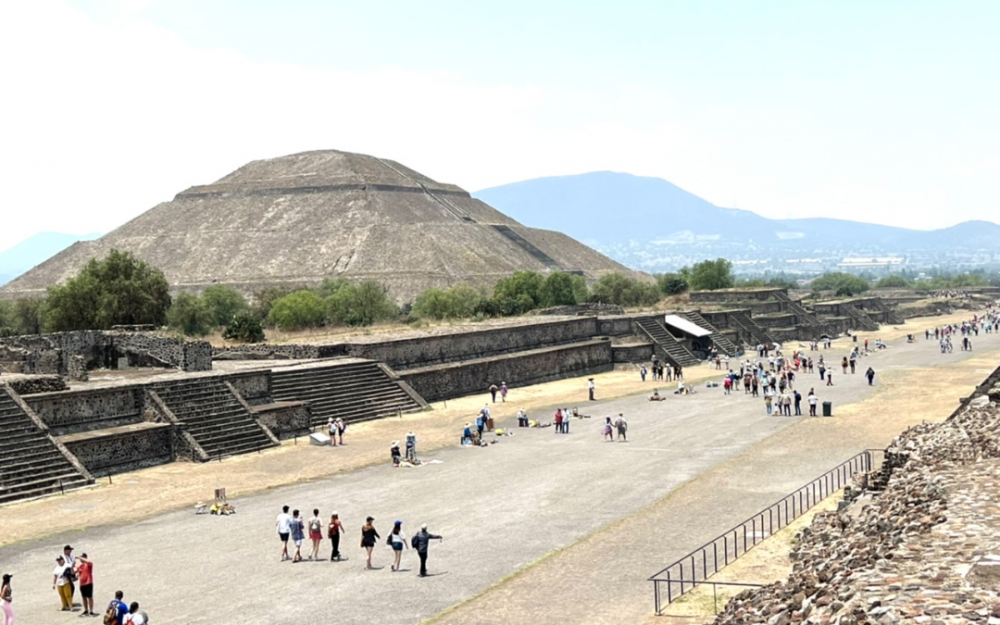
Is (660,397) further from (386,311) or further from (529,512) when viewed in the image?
(386,311)

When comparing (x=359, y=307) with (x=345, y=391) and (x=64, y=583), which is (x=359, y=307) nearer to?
(x=345, y=391)

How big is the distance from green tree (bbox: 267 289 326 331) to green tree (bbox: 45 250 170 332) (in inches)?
353

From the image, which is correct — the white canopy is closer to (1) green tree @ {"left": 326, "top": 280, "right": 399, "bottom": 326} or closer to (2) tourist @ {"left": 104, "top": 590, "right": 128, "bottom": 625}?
(1) green tree @ {"left": 326, "top": 280, "right": 399, "bottom": 326}

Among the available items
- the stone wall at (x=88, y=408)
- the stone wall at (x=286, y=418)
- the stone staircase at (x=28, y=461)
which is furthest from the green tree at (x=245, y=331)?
the stone staircase at (x=28, y=461)

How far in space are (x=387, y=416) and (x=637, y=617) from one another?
75.6ft

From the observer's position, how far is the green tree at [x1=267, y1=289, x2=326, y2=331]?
59.2 meters

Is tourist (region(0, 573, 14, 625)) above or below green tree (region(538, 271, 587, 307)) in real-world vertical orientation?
below

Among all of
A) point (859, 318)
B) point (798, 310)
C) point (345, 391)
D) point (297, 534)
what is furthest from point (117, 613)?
point (859, 318)

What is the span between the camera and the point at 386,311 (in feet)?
225

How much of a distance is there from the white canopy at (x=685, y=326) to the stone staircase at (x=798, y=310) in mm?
18633

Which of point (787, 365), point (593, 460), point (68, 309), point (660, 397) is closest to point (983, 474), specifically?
point (593, 460)

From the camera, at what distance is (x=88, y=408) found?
28828 mm

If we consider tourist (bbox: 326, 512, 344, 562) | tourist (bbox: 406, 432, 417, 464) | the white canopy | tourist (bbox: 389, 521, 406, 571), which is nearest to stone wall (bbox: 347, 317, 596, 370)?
the white canopy

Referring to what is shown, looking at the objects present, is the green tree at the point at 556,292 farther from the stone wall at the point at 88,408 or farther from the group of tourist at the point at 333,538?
the group of tourist at the point at 333,538
